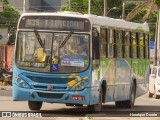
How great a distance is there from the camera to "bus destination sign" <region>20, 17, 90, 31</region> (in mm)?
19828

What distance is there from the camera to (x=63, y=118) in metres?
18.9

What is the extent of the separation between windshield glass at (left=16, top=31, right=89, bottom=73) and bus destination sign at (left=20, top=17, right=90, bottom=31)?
0.63 ft

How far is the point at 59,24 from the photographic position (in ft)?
65.2

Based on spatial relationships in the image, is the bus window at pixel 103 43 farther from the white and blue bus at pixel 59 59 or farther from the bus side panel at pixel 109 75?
the bus side panel at pixel 109 75

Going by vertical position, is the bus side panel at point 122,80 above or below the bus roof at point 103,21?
below

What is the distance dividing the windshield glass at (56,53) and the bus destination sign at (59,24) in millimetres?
191

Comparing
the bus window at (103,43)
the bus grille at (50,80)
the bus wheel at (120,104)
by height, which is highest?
the bus window at (103,43)

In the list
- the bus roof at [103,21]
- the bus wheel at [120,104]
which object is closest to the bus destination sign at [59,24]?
the bus roof at [103,21]

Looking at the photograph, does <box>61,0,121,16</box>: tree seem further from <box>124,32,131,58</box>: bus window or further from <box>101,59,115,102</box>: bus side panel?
<box>101,59,115,102</box>: bus side panel

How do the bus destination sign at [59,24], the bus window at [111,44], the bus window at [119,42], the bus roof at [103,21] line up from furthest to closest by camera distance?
1. the bus window at [119,42]
2. the bus window at [111,44]
3. the bus roof at [103,21]
4. the bus destination sign at [59,24]

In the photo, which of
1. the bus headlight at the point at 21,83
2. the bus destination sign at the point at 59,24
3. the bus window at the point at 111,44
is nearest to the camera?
the bus headlight at the point at 21,83

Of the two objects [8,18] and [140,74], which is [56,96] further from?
[8,18]

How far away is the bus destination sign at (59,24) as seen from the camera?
19828mm

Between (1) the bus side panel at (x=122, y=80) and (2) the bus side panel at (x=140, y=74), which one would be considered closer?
(1) the bus side panel at (x=122, y=80)
